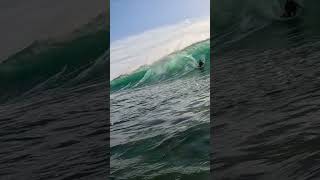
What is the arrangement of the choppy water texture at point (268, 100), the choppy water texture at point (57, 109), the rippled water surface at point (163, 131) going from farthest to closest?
the rippled water surface at point (163, 131), the choppy water texture at point (57, 109), the choppy water texture at point (268, 100)

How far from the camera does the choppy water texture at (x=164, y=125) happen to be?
4.73m

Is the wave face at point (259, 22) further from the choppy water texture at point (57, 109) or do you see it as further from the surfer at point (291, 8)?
the choppy water texture at point (57, 109)

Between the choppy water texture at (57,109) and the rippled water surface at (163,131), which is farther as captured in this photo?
the rippled water surface at (163,131)

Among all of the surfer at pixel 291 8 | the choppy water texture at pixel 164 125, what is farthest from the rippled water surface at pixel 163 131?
the surfer at pixel 291 8

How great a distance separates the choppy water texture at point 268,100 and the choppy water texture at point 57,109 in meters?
1.34

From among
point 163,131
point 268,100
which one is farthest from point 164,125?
point 268,100

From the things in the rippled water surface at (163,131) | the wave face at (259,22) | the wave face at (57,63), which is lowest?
the rippled water surface at (163,131)

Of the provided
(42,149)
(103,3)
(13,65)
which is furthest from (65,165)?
(103,3)

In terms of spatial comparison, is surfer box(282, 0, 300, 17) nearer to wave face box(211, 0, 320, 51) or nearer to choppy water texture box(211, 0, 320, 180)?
wave face box(211, 0, 320, 51)

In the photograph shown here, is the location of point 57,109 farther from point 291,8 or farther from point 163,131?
point 291,8

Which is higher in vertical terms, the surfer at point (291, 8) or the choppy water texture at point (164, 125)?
the surfer at point (291, 8)

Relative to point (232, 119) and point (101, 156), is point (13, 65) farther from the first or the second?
point (232, 119)

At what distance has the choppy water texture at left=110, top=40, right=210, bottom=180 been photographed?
4727 mm

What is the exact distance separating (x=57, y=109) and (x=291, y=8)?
3.84 metres
